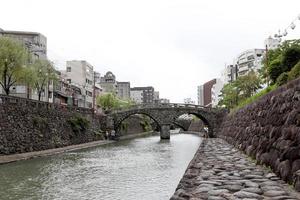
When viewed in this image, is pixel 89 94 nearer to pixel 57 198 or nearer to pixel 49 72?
pixel 49 72

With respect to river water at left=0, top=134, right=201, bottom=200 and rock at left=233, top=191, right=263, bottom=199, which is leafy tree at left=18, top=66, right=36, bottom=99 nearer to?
river water at left=0, top=134, right=201, bottom=200

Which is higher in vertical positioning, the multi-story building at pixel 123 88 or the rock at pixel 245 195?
the multi-story building at pixel 123 88

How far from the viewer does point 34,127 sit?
28.2 metres

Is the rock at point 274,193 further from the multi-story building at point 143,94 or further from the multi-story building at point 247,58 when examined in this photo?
the multi-story building at point 143,94

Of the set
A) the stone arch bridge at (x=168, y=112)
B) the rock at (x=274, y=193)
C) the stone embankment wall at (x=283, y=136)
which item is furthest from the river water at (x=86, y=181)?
the stone arch bridge at (x=168, y=112)

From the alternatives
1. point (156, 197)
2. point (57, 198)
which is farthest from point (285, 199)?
point (57, 198)

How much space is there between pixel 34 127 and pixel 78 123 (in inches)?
440

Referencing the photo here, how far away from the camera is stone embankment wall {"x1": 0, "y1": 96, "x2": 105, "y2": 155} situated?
23.9m

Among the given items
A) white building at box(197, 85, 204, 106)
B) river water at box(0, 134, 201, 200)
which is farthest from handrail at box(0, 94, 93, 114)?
white building at box(197, 85, 204, 106)

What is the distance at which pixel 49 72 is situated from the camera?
1695 inches

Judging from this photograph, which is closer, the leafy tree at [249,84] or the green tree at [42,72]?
the green tree at [42,72]

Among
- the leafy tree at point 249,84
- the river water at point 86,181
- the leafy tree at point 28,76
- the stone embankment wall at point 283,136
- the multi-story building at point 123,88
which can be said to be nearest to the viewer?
the stone embankment wall at point 283,136

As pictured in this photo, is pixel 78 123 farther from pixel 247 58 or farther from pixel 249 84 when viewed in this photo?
pixel 247 58

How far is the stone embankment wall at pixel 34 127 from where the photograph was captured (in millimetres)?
23856
